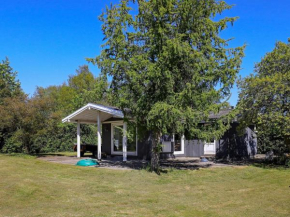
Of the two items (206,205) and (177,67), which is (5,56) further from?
(206,205)

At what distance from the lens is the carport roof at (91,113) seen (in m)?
15.4

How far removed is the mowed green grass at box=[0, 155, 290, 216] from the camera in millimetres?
6430

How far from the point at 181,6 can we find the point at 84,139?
16886 millimetres

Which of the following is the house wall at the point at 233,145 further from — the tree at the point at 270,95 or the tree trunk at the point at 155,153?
the tree trunk at the point at 155,153

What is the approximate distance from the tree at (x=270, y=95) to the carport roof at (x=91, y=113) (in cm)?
661

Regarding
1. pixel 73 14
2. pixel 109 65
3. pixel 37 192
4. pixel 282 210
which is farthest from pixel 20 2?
pixel 282 210

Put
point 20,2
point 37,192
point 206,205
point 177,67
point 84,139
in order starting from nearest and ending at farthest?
point 206,205 < point 37,192 < point 177,67 < point 20,2 < point 84,139

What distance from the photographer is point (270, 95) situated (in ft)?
43.4

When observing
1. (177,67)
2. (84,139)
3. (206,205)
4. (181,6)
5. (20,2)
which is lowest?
(206,205)

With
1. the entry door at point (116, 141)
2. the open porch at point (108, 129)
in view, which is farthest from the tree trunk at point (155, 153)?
the entry door at point (116, 141)

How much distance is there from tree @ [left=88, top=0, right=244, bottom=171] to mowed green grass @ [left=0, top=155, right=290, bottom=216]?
1954mm

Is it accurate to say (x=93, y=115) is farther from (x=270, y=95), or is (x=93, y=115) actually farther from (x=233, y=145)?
(x=270, y=95)

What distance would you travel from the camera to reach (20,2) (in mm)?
14883

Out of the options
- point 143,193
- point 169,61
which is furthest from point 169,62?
point 143,193
